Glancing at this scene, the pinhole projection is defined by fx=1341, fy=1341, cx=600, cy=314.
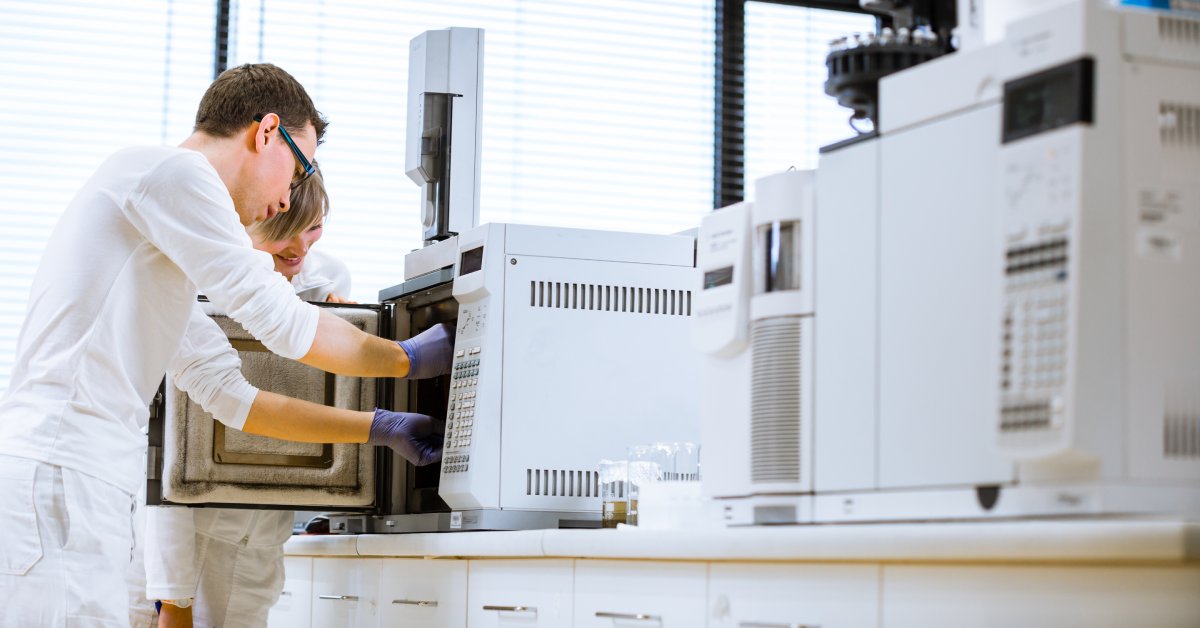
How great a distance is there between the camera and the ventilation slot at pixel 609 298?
2.06 metres

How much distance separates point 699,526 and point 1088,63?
0.71 meters

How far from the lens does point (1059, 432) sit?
3.22 feet

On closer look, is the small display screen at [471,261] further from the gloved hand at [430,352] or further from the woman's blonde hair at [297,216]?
the woman's blonde hair at [297,216]

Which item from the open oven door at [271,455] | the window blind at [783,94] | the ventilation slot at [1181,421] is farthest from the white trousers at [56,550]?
the window blind at [783,94]

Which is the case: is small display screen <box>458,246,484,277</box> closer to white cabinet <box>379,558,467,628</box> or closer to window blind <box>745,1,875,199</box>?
white cabinet <box>379,558,467,628</box>

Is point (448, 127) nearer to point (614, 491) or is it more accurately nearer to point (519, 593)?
point (614, 491)

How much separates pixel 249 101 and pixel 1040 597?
1509 millimetres

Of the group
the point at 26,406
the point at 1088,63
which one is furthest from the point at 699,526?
the point at 26,406

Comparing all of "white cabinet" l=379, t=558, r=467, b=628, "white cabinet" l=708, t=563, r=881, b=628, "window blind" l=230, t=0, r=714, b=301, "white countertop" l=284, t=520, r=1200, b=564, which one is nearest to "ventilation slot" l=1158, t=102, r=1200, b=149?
"white countertop" l=284, t=520, r=1200, b=564

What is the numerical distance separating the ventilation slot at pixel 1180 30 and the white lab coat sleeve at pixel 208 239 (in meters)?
1.24

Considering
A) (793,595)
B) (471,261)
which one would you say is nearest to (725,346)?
(793,595)

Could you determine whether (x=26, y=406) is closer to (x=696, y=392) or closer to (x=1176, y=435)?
(x=696, y=392)

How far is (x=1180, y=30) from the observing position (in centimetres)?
107

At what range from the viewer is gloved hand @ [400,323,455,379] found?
2164mm
